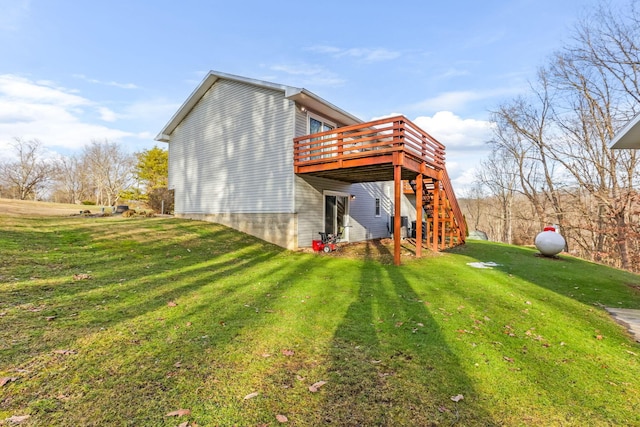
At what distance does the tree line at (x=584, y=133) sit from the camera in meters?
14.9

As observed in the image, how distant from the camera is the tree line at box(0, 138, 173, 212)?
30.1 meters

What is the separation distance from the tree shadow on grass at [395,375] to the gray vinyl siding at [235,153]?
7.45m

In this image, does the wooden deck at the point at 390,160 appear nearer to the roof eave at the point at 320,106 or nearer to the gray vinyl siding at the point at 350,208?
the gray vinyl siding at the point at 350,208

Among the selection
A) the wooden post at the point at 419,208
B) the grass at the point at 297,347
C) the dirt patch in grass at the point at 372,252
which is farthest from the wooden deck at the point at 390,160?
the grass at the point at 297,347

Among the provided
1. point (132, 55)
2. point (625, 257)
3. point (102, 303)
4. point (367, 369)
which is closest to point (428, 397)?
point (367, 369)

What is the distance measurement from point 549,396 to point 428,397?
120 cm

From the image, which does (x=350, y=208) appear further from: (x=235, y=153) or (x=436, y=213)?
(x=235, y=153)

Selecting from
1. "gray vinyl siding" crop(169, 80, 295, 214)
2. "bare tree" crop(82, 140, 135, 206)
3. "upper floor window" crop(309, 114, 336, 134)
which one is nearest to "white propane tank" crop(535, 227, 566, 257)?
"upper floor window" crop(309, 114, 336, 134)

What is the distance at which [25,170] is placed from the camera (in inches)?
1242

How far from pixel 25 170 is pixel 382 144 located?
40.7 metres

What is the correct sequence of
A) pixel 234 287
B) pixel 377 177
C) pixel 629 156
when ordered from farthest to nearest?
pixel 629 156 < pixel 377 177 < pixel 234 287

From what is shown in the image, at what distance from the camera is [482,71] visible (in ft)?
50.4

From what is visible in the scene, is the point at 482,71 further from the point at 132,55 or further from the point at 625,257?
the point at 132,55

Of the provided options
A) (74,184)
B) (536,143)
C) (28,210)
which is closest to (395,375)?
(28,210)
